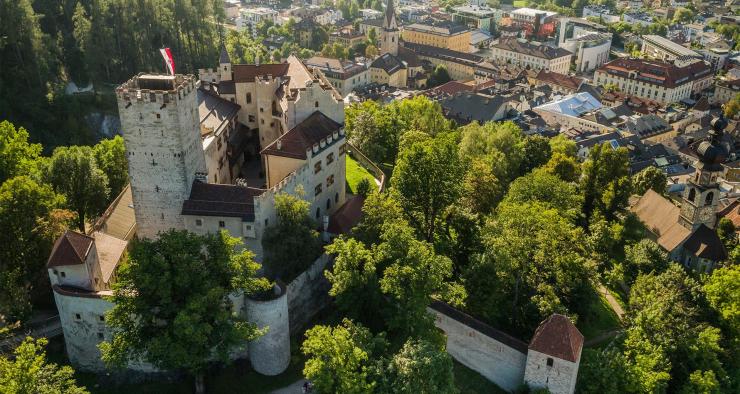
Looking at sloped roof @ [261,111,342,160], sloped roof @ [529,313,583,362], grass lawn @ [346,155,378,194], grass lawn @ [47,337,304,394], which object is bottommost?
grass lawn @ [47,337,304,394]

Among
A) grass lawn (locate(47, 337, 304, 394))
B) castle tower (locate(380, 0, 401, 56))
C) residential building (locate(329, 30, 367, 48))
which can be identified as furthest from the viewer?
residential building (locate(329, 30, 367, 48))

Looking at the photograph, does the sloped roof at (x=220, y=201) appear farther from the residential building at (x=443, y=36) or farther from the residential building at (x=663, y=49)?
the residential building at (x=663, y=49)

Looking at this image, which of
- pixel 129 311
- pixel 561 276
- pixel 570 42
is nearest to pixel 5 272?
pixel 129 311

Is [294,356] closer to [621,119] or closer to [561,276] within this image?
[561,276]

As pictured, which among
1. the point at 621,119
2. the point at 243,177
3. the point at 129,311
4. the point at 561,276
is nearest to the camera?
the point at 129,311

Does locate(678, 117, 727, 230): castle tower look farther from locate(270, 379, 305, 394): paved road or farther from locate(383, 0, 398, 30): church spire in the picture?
locate(383, 0, 398, 30): church spire

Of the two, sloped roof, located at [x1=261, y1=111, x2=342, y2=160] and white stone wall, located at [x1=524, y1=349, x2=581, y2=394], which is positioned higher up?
sloped roof, located at [x1=261, y1=111, x2=342, y2=160]

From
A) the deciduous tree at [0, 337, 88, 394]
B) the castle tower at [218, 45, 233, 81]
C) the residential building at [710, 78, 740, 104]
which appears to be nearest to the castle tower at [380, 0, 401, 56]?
the residential building at [710, 78, 740, 104]
